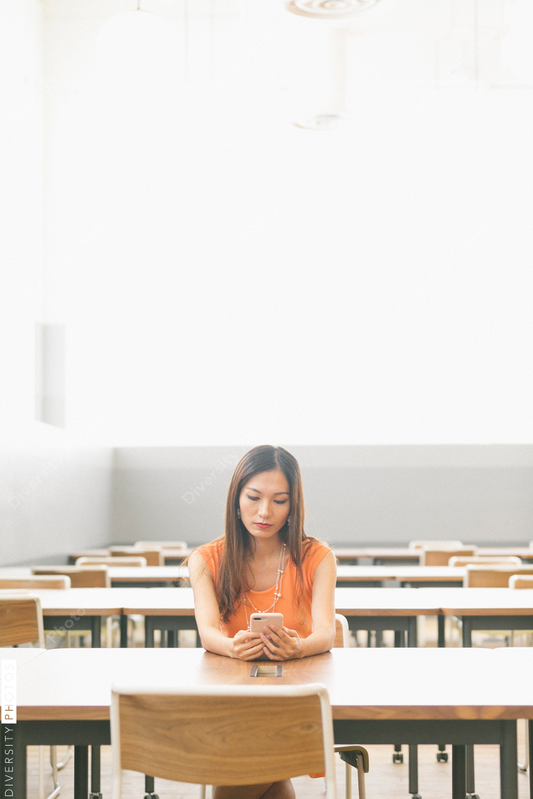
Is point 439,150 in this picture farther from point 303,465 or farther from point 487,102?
point 303,465

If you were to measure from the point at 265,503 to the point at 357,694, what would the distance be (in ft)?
2.15

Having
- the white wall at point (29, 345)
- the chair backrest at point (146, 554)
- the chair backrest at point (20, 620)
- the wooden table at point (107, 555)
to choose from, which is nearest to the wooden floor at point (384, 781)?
the chair backrest at point (20, 620)

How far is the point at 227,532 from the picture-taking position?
2.21 meters

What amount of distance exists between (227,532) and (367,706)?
0.80m

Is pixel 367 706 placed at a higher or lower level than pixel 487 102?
lower

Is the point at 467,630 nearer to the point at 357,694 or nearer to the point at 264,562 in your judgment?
the point at 264,562

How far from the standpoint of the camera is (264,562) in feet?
7.32

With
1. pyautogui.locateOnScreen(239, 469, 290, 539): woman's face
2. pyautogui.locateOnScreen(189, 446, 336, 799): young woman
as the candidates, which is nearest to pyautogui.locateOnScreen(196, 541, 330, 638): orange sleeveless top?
pyautogui.locateOnScreen(189, 446, 336, 799): young woman

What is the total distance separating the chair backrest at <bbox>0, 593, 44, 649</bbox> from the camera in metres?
2.81

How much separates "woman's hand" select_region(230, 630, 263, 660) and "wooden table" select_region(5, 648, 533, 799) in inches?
1.1

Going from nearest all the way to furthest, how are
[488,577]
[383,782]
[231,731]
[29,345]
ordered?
[231,731] → [383,782] → [488,577] → [29,345]

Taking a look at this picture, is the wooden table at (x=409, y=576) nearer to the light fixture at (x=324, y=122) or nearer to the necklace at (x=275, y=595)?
the necklace at (x=275, y=595)

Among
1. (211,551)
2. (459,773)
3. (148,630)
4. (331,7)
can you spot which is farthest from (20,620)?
(331,7)

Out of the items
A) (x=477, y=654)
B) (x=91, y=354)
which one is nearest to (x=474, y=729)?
(x=477, y=654)
